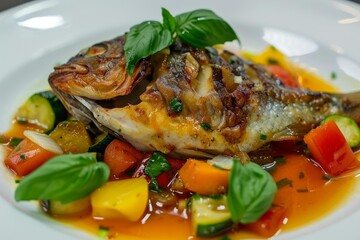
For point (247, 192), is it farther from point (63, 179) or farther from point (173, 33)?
point (173, 33)

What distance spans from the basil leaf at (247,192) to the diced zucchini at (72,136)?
163 cm

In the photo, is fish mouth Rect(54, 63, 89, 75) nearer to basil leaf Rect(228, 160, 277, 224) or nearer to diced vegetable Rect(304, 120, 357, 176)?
basil leaf Rect(228, 160, 277, 224)

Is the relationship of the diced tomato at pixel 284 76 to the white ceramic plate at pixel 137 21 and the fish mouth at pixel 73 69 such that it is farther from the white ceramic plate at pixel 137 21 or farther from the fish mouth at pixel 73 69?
the fish mouth at pixel 73 69

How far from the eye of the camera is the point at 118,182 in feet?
13.8

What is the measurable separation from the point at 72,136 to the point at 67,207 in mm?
882

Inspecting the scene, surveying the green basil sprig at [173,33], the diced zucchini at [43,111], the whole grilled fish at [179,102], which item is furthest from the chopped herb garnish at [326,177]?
the diced zucchini at [43,111]

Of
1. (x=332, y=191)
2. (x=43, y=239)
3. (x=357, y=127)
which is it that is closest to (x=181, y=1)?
(x=357, y=127)

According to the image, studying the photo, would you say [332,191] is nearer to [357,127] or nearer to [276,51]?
[357,127]

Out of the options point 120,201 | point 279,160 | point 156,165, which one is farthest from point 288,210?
point 120,201

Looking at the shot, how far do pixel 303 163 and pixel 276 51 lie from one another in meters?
2.07

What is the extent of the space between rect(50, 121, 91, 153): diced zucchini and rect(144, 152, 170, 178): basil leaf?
632 mm

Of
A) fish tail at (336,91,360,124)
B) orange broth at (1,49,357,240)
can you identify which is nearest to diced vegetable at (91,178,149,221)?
orange broth at (1,49,357,240)

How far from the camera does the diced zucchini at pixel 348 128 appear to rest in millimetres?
4875

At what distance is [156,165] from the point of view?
176 inches
